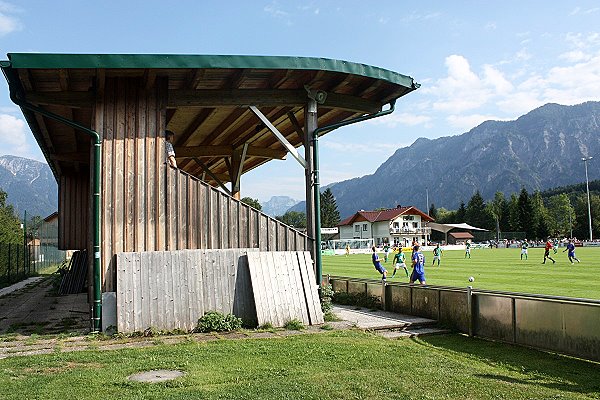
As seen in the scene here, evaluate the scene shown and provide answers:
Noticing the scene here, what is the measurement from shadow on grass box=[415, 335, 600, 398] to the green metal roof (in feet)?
18.3

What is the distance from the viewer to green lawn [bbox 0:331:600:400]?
260 inches

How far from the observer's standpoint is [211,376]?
7301 mm

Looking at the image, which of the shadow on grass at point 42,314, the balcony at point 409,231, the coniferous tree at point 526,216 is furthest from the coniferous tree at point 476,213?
the shadow on grass at point 42,314

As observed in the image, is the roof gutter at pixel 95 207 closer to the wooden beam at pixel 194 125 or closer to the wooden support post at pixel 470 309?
the wooden beam at pixel 194 125

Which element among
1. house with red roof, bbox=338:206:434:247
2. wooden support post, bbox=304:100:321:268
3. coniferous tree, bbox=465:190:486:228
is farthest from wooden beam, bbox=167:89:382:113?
coniferous tree, bbox=465:190:486:228

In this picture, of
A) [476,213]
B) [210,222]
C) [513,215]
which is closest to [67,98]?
[210,222]

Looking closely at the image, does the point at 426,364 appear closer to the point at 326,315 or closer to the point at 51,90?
the point at 326,315

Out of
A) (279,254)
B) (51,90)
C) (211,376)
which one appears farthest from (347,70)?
(211,376)

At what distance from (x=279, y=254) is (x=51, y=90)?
558 centimetres

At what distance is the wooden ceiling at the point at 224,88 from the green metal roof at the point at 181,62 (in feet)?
0.06

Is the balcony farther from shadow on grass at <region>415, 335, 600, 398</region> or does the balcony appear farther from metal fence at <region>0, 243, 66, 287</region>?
shadow on grass at <region>415, 335, 600, 398</region>

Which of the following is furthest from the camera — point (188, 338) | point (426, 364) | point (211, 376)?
point (188, 338)

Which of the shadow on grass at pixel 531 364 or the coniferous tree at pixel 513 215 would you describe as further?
the coniferous tree at pixel 513 215

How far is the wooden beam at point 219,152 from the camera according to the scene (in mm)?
18214
